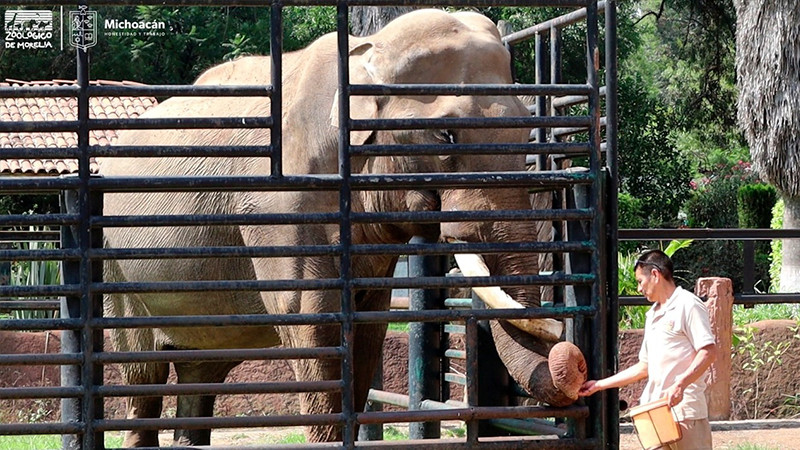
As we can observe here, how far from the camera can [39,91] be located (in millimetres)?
4930

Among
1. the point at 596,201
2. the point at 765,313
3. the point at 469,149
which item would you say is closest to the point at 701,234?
the point at 765,313

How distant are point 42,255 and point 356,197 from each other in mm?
2175

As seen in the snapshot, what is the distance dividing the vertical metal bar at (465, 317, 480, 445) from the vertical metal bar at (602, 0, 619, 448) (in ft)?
1.88

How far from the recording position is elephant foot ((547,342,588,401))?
508 cm

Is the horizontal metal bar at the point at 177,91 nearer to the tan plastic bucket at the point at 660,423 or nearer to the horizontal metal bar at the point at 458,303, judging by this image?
the tan plastic bucket at the point at 660,423

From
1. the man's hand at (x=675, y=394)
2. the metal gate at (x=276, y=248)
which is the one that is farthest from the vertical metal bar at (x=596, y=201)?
the man's hand at (x=675, y=394)

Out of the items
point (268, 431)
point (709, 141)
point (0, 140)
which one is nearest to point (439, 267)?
point (268, 431)

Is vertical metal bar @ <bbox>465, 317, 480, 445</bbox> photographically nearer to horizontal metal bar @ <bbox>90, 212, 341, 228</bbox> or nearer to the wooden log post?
horizontal metal bar @ <bbox>90, 212, 341, 228</bbox>

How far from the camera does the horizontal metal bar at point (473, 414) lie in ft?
16.4

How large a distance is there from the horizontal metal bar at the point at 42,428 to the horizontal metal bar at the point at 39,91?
1.31m

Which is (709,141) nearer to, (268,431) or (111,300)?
(268,431)

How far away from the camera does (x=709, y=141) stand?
1255 inches

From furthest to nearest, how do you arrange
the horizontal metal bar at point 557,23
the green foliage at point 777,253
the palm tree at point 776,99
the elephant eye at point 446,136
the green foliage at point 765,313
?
the green foliage at point 777,253, the palm tree at point 776,99, the green foliage at point 765,313, the elephant eye at point 446,136, the horizontal metal bar at point 557,23

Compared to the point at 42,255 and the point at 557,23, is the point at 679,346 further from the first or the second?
the point at 42,255
